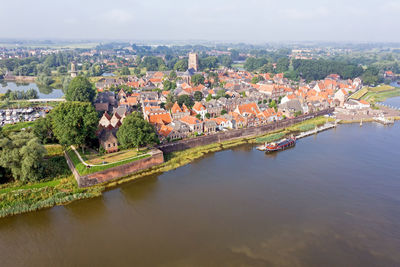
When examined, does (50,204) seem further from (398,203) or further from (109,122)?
(398,203)

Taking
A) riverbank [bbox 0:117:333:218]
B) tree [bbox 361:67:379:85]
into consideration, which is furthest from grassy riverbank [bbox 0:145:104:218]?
tree [bbox 361:67:379:85]

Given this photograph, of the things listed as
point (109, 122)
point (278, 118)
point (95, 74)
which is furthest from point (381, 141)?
point (95, 74)

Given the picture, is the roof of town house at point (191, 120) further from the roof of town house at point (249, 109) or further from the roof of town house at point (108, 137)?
the roof of town house at point (108, 137)

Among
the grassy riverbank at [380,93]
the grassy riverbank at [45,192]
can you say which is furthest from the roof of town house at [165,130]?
the grassy riverbank at [380,93]

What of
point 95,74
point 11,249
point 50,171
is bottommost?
point 11,249

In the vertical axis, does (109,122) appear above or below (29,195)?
above

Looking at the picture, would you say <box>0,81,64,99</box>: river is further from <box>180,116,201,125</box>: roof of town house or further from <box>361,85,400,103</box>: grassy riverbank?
<box>361,85,400,103</box>: grassy riverbank

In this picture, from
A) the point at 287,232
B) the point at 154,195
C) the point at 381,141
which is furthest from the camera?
the point at 381,141
